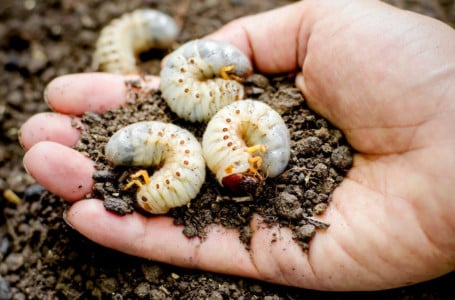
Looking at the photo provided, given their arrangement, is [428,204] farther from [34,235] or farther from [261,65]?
[34,235]

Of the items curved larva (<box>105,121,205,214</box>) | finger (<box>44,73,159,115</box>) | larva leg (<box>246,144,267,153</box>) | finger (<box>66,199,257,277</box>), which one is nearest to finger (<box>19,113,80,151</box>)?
finger (<box>44,73,159,115</box>)

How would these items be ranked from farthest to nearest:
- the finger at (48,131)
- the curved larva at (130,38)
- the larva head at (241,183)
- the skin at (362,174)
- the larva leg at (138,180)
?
the curved larva at (130,38) < the finger at (48,131) < the larva leg at (138,180) < the larva head at (241,183) < the skin at (362,174)

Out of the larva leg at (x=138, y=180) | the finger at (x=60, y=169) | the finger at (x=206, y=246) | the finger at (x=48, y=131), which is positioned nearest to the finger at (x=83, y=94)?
the finger at (x=48, y=131)

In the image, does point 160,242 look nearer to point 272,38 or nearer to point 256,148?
point 256,148

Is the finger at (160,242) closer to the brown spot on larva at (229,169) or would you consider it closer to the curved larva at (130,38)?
the brown spot on larva at (229,169)

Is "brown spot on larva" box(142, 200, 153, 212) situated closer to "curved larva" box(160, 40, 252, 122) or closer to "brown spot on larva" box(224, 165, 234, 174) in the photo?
"brown spot on larva" box(224, 165, 234, 174)

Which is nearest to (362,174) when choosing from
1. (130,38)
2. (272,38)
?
(272,38)
